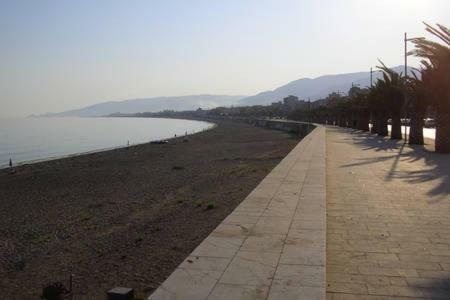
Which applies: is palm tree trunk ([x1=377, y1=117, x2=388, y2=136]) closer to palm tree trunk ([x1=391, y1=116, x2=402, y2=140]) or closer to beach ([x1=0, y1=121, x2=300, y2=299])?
palm tree trunk ([x1=391, y1=116, x2=402, y2=140])

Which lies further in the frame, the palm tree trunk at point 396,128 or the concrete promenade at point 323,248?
the palm tree trunk at point 396,128

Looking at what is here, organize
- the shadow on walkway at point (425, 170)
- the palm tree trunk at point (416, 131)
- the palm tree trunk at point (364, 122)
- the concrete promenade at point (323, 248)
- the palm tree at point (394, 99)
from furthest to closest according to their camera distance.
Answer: the palm tree trunk at point (364, 122), the palm tree at point (394, 99), the palm tree trunk at point (416, 131), the shadow on walkway at point (425, 170), the concrete promenade at point (323, 248)

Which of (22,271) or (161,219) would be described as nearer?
(22,271)

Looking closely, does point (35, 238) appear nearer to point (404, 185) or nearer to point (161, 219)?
point (161, 219)

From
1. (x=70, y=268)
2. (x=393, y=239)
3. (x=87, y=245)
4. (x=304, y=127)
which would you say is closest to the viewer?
(x=393, y=239)

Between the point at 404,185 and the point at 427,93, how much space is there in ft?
33.5

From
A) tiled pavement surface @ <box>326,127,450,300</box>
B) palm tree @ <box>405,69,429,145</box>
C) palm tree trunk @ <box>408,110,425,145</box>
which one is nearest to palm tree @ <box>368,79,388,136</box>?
palm tree @ <box>405,69,429,145</box>

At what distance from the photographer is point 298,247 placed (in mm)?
5090

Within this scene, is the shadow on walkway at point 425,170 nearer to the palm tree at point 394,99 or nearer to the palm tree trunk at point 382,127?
the palm tree at point 394,99

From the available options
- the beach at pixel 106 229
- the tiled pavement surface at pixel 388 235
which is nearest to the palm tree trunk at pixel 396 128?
the beach at pixel 106 229

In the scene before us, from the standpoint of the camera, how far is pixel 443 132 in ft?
63.8

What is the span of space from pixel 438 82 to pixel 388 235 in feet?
47.6

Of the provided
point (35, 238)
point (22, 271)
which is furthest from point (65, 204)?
point (22, 271)

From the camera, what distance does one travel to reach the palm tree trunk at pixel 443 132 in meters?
19.3
